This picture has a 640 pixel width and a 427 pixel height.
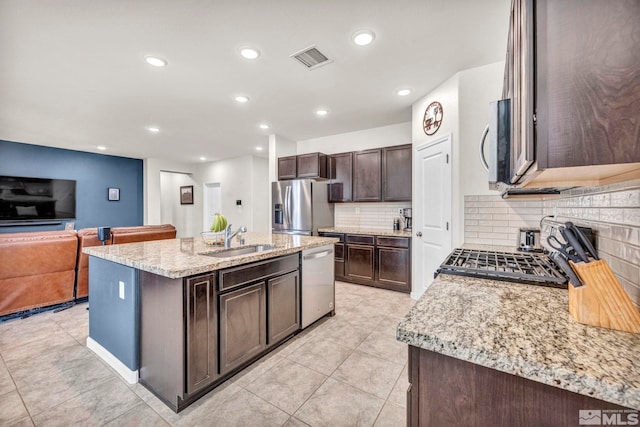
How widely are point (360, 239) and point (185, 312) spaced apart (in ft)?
9.89

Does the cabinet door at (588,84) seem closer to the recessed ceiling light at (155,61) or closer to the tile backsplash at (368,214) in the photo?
the recessed ceiling light at (155,61)

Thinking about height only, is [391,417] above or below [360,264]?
below

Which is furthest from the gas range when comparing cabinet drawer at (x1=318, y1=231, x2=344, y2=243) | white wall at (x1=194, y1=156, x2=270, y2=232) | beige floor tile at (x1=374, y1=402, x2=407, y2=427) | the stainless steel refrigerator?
white wall at (x1=194, y1=156, x2=270, y2=232)

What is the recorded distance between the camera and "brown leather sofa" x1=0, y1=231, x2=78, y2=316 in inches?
112

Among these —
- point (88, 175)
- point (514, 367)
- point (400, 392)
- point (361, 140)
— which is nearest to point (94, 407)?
point (400, 392)

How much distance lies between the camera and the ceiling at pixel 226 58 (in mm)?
1899

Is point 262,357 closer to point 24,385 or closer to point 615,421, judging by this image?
point 24,385

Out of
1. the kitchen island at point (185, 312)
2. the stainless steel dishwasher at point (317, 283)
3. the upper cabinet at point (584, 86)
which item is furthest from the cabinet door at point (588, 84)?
the stainless steel dishwasher at point (317, 283)

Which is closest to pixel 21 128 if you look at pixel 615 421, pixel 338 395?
pixel 338 395

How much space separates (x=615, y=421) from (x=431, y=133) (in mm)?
3109

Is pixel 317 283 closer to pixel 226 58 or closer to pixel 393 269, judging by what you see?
pixel 393 269

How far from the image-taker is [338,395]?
1770mm

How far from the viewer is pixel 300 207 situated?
4602 mm

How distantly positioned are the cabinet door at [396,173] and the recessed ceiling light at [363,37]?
2.06 metres
